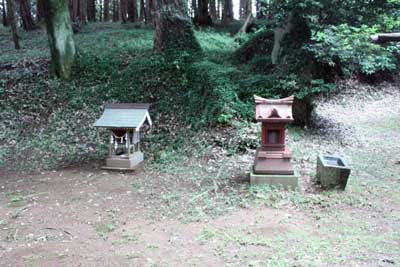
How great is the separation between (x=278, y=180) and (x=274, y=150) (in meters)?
0.46

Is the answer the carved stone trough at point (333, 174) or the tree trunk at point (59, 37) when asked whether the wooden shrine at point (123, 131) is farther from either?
the tree trunk at point (59, 37)

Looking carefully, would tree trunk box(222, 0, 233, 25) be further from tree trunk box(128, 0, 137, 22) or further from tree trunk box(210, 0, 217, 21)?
tree trunk box(128, 0, 137, 22)

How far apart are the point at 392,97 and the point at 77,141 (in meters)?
10.5

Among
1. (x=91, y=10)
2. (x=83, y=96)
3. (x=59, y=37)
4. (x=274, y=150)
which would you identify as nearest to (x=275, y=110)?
(x=274, y=150)

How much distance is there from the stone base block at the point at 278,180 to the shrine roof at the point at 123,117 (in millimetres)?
2382

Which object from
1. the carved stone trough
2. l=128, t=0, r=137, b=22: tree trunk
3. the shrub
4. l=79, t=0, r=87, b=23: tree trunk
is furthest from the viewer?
l=128, t=0, r=137, b=22: tree trunk

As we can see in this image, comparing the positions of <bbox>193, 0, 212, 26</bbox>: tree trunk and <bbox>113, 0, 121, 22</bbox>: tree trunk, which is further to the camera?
<bbox>113, 0, 121, 22</bbox>: tree trunk

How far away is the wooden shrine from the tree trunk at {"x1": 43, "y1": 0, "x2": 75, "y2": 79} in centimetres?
419

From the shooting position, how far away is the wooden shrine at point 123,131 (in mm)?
7332

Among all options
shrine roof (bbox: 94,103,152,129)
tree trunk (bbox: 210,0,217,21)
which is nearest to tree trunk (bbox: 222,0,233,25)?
tree trunk (bbox: 210,0,217,21)

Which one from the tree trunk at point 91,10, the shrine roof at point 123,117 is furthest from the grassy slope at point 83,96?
the tree trunk at point 91,10

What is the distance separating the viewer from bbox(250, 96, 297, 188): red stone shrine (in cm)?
622

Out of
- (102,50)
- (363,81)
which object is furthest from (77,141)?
(363,81)

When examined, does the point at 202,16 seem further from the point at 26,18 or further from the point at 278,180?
the point at 278,180
